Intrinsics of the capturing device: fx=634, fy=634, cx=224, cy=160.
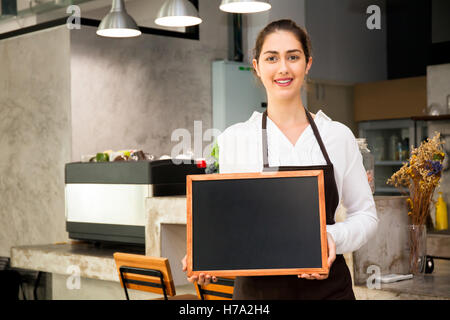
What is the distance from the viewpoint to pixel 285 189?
136 cm

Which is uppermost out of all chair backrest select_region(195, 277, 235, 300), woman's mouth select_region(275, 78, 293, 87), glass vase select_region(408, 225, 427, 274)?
woman's mouth select_region(275, 78, 293, 87)

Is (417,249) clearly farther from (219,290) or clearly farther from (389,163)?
(389,163)

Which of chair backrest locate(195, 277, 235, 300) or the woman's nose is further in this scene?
chair backrest locate(195, 277, 235, 300)

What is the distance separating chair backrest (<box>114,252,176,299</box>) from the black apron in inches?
53.1

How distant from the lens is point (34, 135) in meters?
5.43

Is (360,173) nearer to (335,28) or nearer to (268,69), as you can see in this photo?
(268,69)

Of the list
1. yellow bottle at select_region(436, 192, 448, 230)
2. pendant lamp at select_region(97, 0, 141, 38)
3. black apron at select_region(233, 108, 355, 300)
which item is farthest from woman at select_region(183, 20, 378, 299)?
yellow bottle at select_region(436, 192, 448, 230)

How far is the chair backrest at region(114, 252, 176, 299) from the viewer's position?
2820mm

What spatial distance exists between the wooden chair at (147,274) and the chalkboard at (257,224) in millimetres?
1429

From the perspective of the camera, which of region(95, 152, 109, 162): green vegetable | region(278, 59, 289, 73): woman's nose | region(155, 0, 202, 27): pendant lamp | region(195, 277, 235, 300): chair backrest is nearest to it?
region(278, 59, 289, 73): woman's nose

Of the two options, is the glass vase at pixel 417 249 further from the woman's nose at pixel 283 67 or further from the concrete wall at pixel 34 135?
the concrete wall at pixel 34 135

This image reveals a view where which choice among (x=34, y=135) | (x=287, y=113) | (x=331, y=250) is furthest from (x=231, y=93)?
(x=331, y=250)

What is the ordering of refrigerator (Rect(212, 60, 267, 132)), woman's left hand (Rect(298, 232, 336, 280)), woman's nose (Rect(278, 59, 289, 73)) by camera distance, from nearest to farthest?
1. woman's left hand (Rect(298, 232, 336, 280))
2. woman's nose (Rect(278, 59, 289, 73))
3. refrigerator (Rect(212, 60, 267, 132))

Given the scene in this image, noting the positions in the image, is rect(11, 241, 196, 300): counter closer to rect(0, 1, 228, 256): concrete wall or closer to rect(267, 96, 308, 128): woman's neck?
rect(0, 1, 228, 256): concrete wall
